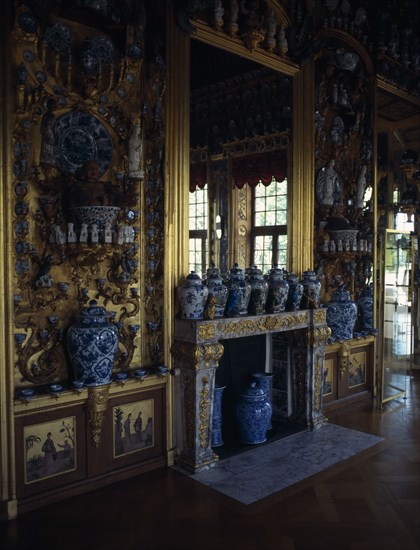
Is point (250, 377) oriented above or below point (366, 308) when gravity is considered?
below

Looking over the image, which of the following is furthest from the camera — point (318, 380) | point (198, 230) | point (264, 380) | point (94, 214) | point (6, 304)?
point (318, 380)

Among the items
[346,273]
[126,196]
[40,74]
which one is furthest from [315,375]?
[40,74]

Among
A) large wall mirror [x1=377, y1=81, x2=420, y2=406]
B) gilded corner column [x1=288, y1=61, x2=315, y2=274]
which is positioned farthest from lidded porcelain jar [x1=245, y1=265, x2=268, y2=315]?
large wall mirror [x1=377, y1=81, x2=420, y2=406]

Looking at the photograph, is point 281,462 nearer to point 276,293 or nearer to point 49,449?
point 276,293

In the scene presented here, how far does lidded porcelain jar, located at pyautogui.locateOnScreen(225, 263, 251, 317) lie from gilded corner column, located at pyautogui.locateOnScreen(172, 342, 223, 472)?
380 mm

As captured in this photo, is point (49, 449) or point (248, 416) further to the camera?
point (248, 416)

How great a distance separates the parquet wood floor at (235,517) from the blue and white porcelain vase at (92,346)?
33.5 inches

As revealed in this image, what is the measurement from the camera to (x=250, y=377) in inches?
196

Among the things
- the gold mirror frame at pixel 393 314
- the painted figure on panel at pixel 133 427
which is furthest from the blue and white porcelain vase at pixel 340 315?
the painted figure on panel at pixel 133 427

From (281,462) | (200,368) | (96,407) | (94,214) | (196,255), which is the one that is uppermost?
(94,214)

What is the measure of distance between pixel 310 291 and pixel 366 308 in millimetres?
1541

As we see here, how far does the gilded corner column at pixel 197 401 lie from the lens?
4.13 m

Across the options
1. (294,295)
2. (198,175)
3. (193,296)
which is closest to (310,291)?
(294,295)

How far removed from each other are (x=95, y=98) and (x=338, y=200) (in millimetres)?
3150
